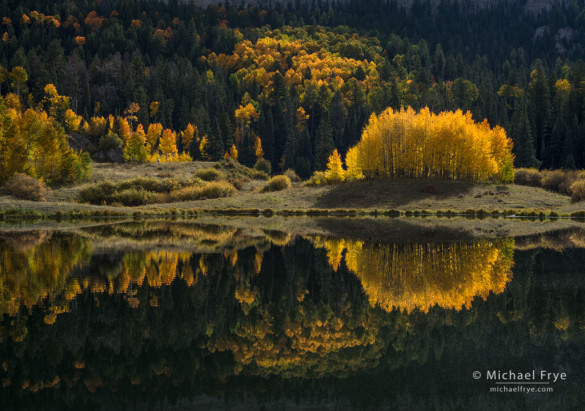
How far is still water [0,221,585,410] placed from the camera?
32.1 feet

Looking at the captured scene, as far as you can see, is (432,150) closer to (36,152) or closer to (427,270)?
(36,152)

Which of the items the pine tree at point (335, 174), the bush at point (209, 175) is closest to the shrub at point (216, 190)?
the bush at point (209, 175)

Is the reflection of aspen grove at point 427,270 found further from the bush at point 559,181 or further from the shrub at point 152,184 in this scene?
the shrub at point 152,184

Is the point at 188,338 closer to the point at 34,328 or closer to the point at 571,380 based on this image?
the point at 34,328

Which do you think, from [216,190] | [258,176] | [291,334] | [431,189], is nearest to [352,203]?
[431,189]

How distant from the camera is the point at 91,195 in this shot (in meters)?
77.6

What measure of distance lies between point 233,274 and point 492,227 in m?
32.0

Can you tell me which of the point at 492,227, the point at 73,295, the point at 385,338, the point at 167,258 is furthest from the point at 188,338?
the point at 492,227

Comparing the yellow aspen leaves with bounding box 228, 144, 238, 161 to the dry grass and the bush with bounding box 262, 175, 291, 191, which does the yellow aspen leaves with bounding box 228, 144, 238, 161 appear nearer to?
the bush with bounding box 262, 175, 291, 191

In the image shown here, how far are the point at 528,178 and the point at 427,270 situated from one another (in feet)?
254

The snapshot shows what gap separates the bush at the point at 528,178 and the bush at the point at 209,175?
52151mm

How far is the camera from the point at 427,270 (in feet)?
71.8

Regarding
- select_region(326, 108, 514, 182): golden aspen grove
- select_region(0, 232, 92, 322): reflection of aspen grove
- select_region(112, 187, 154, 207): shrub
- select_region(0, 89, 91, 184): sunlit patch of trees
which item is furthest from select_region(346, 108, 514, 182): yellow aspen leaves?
select_region(0, 232, 92, 322): reflection of aspen grove

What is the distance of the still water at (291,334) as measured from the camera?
9773 millimetres
